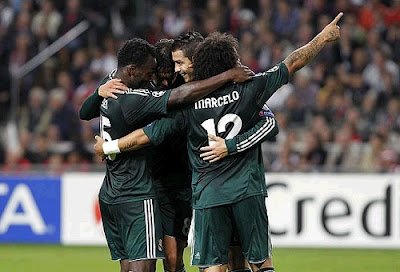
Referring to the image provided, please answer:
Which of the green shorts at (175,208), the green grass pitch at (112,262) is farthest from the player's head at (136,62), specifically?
the green grass pitch at (112,262)

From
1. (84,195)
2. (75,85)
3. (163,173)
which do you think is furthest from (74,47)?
(163,173)

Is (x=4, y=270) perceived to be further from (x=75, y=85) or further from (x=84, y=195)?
(x=75, y=85)

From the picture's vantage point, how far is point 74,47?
17.0 metres

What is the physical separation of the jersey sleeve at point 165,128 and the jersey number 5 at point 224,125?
0.70ft

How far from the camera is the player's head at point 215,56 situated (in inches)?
264

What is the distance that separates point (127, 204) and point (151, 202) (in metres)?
0.17

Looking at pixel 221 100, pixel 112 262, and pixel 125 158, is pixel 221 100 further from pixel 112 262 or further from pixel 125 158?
pixel 112 262

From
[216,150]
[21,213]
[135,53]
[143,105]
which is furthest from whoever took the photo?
[21,213]

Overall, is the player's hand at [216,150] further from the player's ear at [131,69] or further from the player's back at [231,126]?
the player's ear at [131,69]

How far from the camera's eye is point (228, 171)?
6.79 metres

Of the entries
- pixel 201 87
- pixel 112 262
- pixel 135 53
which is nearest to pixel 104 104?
pixel 135 53

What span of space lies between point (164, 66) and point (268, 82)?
38.5 inches

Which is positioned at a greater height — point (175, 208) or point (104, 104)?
point (104, 104)

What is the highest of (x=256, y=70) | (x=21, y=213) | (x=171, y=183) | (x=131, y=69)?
Answer: (x=256, y=70)
